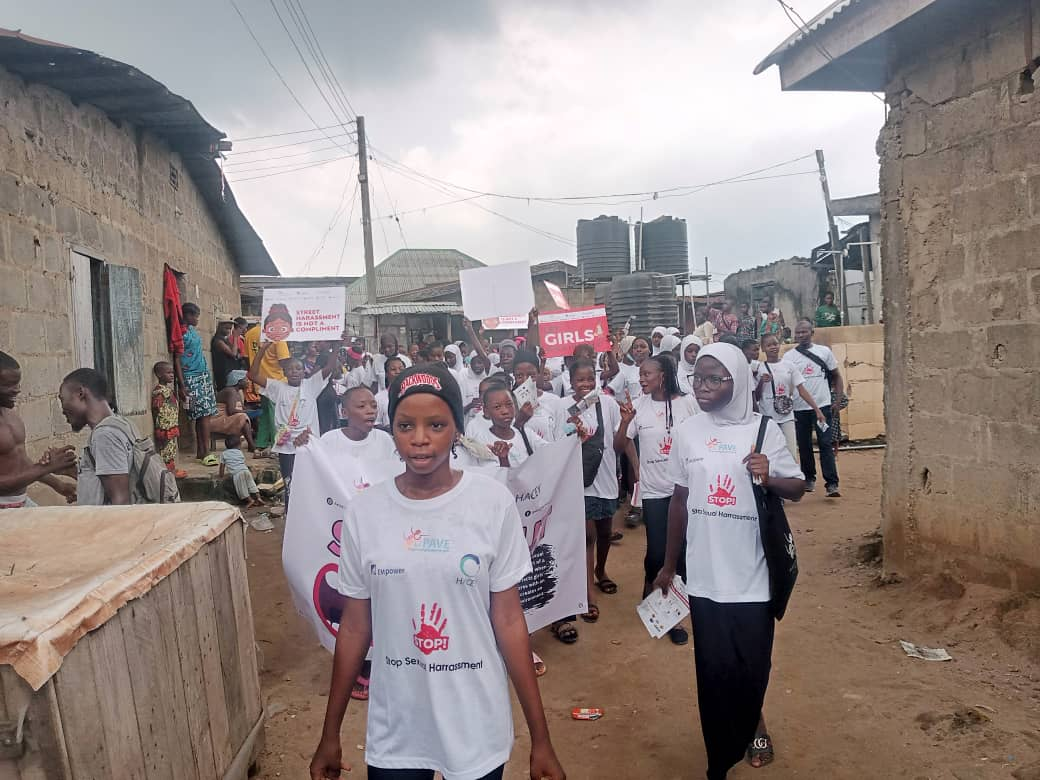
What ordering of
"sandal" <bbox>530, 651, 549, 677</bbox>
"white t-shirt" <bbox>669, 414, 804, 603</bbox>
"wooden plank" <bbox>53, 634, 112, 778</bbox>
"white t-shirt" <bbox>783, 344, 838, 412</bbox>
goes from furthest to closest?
1. "white t-shirt" <bbox>783, 344, 838, 412</bbox>
2. "sandal" <bbox>530, 651, 549, 677</bbox>
3. "white t-shirt" <bbox>669, 414, 804, 603</bbox>
4. "wooden plank" <bbox>53, 634, 112, 778</bbox>

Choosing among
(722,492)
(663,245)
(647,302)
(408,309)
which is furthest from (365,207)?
(722,492)

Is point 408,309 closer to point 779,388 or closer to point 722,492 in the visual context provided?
point 779,388

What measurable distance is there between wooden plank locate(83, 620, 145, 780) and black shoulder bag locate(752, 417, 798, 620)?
2.40 metres

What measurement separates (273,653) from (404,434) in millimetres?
3484

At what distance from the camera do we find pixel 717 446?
3.26 metres

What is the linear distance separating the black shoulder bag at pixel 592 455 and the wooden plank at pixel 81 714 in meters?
3.74

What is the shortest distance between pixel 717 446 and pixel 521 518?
1616 millimetres

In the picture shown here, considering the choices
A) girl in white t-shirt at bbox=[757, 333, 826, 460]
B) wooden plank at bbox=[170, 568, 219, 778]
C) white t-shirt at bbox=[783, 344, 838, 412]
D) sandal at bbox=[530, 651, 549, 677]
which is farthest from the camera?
white t-shirt at bbox=[783, 344, 838, 412]

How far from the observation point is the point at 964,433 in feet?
16.1

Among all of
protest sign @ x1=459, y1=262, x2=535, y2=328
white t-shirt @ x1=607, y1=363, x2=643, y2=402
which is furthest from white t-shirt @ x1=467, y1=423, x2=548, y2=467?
protest sign @ x1=459, y1=262, x2=535, y2=328

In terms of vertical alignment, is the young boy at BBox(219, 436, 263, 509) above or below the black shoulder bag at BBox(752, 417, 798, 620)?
below

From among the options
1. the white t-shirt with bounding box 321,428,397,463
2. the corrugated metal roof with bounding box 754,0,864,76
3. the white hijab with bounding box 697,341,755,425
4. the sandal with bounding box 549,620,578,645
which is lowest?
the sandal with bounding box 549,620,578,645

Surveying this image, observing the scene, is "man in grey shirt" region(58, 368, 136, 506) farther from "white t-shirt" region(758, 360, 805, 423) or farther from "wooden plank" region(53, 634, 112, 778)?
"white t-shirt" region(758, 360, 805, 423)

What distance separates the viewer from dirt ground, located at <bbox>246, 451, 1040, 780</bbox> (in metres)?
3.53
